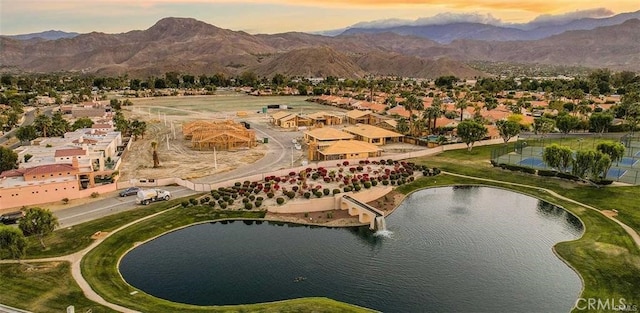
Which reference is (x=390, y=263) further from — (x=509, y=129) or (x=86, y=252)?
(x=509, y=129)

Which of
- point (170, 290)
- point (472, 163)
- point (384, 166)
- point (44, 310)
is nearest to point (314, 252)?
point (170, 290)

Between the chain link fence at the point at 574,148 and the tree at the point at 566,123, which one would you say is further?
the tree at the point at 566,123

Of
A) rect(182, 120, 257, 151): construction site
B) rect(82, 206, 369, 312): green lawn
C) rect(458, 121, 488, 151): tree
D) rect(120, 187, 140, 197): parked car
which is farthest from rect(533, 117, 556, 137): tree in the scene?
rect(120, 187, 140, 197): parked car

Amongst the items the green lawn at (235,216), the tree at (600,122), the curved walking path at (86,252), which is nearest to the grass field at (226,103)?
the tree at (600,122)

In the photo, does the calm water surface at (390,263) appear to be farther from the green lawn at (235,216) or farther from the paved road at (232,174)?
the paved road at (232,174)

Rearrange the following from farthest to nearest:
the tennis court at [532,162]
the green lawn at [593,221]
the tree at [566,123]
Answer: the tree at [566,123], the tennis court at [532,162], the green lawn at [593,221]

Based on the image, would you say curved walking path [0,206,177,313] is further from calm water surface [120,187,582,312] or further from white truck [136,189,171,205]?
white truck [136,189,171,205]

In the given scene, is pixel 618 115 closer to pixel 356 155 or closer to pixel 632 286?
pixel 356 155
